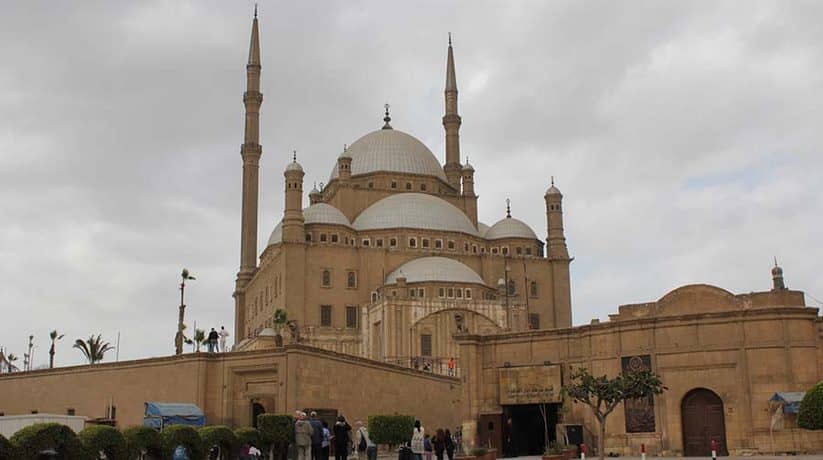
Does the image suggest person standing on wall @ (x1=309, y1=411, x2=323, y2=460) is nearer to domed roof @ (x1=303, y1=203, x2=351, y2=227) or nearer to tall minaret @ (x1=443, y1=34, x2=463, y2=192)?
domed roof @ (x1=303, y1=203, x2=351, y2=227)

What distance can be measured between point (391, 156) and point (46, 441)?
5690cm

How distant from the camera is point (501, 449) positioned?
30.7m

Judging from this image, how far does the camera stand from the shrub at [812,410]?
79.0 ft

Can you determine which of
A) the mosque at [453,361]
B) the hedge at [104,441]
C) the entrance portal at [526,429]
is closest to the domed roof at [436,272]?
the mosque at [453,361]

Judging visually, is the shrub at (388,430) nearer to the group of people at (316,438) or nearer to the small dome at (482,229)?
the group of people at (316,438)

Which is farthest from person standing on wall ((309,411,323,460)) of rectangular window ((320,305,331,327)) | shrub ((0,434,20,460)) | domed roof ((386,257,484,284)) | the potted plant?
rectangular window ((320,305,331,327))

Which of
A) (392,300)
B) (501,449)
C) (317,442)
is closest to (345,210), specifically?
(392,300)

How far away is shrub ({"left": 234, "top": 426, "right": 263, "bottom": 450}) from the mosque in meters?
9.26

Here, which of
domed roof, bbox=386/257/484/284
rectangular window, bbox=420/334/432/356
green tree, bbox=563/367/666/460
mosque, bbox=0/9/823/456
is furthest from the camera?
domed roof, bbox=386/257/484/284

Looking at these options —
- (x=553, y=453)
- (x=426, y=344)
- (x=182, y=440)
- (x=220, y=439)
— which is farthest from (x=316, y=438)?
(x=426, y=344)

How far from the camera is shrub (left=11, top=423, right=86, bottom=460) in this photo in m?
17.1

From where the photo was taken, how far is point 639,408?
2872 centimetres

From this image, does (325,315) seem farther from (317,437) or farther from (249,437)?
(317,437)

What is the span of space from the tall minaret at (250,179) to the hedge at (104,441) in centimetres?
4957
